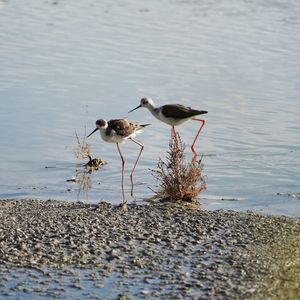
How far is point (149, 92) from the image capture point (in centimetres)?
1535

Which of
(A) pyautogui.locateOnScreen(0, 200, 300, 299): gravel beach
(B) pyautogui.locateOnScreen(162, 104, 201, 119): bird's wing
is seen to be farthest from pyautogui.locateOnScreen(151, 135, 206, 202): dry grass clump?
(B) pyautogui.locateOnScreen(162, 104, 201, 119): bird's wing

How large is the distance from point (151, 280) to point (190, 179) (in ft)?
9.63

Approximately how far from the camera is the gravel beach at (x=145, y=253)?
6.84 metres

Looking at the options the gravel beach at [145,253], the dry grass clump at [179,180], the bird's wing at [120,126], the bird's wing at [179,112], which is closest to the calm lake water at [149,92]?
the dry grass clump at [179,180]

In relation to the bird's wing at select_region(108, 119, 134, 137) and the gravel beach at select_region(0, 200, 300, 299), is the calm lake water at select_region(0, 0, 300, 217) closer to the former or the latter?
the bird's wing at select_region(108, 119, 134, 137)

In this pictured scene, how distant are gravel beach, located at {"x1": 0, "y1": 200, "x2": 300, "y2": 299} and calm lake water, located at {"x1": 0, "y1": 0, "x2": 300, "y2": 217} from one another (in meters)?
1.04

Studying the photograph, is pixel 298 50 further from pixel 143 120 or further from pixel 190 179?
pixel 190 179

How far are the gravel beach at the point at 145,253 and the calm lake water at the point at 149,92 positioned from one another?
1.04 meters

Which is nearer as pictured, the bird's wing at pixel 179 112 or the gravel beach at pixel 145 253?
the gravel beach at pixel 145 253

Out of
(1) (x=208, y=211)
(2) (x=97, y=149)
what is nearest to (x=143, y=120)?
(2) (x=97, y=149)

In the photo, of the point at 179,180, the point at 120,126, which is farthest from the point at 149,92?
the point at 179,180

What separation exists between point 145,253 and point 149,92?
795 centimetres

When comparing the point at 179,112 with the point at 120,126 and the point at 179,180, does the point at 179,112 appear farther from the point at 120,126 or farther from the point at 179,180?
Answer: the point at 179,180

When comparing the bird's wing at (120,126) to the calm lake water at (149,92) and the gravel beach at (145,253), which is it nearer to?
the calm lake water at (149,92)
